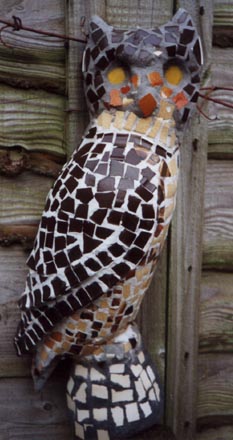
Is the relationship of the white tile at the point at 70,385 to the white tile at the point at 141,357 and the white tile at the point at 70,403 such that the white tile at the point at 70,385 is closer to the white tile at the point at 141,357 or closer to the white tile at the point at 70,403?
the white tile at the point at 70,403

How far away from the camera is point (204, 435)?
139 cm

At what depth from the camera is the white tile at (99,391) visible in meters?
1.13

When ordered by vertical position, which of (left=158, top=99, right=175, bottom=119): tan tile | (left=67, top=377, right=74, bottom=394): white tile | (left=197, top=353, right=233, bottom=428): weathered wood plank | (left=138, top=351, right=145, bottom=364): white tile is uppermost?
(left=158, top=99, right=175, bottom=119): tan tile

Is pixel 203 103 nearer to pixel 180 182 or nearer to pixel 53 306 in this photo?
pixel 180 182

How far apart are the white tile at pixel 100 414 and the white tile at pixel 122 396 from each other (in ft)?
0.09

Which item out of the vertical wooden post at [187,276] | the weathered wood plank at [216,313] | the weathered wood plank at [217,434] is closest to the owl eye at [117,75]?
the vertical wooden post at [187,276]

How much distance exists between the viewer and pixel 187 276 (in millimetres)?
1274

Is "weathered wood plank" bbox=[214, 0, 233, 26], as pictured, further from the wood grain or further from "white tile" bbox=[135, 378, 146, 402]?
"white tile" bbox=[135, 378, 146, 402]

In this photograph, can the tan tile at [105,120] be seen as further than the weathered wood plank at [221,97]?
No

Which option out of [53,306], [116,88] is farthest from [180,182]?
[53,306]

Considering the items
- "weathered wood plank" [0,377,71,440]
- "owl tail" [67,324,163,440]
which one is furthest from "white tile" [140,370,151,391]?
"weathered wood plank" [0,377,71,440]

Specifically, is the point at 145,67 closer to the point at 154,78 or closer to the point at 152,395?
the point at 154,78

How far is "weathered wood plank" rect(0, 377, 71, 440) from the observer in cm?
128

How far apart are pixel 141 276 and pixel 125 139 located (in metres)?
0.24
